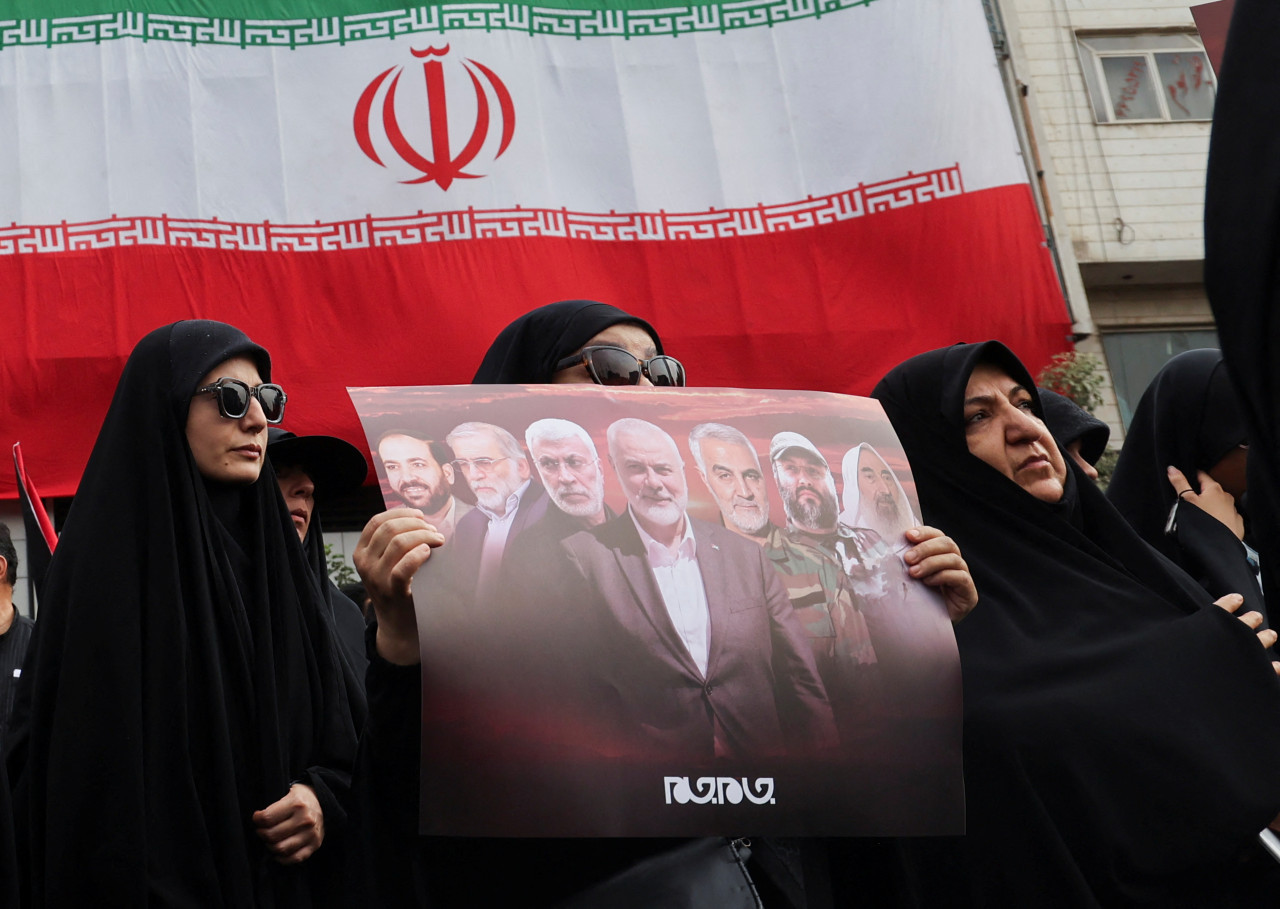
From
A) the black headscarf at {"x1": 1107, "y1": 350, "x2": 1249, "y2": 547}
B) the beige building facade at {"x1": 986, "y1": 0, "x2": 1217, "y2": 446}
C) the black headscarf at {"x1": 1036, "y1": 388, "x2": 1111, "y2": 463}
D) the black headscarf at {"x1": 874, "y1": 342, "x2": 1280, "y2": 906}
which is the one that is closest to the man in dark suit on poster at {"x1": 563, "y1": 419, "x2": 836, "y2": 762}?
the black headscarf at {"x1": 874, "y1": 342, "x2": 1280, "y2": 906}

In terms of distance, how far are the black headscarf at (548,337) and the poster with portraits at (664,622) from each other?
443 millimetres

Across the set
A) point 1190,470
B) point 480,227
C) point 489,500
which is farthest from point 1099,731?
point 480,227

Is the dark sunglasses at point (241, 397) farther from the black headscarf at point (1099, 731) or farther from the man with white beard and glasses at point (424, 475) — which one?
the black headscarf at point (1099, 731)

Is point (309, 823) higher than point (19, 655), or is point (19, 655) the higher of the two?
point (19, 655)

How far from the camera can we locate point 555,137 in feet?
24.2

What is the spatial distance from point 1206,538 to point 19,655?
118 inches

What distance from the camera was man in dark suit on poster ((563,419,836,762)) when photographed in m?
1.55

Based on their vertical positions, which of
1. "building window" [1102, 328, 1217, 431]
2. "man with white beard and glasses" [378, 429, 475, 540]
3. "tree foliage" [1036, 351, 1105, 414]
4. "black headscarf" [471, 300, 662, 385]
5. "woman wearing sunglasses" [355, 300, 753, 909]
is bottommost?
"woman wearing sunglasses" [355, 300, 753, 909]

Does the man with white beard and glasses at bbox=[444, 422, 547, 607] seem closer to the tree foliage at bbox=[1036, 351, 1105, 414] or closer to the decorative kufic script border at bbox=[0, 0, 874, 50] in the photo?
the decorative kufic script border at bbox=[0, 0, 874, 50]

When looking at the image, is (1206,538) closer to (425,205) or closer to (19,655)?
(19,655)

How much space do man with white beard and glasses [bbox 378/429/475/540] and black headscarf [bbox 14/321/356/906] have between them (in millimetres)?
719

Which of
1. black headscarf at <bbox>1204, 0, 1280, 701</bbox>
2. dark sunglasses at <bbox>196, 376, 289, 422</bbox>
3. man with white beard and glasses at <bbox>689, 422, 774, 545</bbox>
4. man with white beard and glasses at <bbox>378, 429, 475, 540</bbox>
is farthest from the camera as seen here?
dark sunglasses at <bbox>196, 376, 289, 422</bbox>

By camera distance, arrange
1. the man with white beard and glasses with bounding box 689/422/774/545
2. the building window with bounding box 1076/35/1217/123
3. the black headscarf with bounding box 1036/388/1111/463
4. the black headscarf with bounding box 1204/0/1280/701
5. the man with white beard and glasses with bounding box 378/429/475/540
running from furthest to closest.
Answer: the building window with bounding box 1076/35/1217/123 → the black headscarf with bounding box 1036/388/1111/463 → the man with white beard and glasses with bounding box 689/422/774/545 → the man with white beard and glasses with bounding box 378/429/475/540 → the black headscarf with bounding box 1204/0/1280/701

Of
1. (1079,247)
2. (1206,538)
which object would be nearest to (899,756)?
(1206,538)
